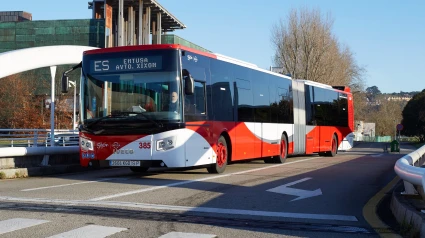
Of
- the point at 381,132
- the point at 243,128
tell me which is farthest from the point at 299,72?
the point at 381,132

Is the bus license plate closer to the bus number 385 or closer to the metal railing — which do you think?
the bus number 385

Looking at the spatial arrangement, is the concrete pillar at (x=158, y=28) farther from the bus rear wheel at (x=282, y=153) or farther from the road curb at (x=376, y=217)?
the road curb at (x=376, y=217)

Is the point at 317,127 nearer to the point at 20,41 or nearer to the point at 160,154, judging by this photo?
the point at 160,154

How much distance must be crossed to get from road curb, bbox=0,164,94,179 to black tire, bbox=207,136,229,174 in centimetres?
477

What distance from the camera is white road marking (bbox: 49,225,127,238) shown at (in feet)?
20.8

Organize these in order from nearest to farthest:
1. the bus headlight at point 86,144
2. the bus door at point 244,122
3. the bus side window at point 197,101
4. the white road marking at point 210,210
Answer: the white road marking at point 210,210 → the bus side window at point 197,101 → the bus headlight at point 86,144 → the bus door at point 244,122

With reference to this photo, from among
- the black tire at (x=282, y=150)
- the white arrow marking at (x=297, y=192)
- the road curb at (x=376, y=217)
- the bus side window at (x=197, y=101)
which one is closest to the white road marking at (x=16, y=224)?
the road curb at (x=376, y=217)

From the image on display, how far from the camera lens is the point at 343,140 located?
29.3 m

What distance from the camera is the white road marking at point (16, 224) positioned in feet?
22.0

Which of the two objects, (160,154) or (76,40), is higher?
(76,40)

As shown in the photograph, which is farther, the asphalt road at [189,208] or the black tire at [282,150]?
the black tire at [282,150]

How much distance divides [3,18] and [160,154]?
83.5m

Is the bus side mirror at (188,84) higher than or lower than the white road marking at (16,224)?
higher

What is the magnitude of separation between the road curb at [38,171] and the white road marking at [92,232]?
8560mm
